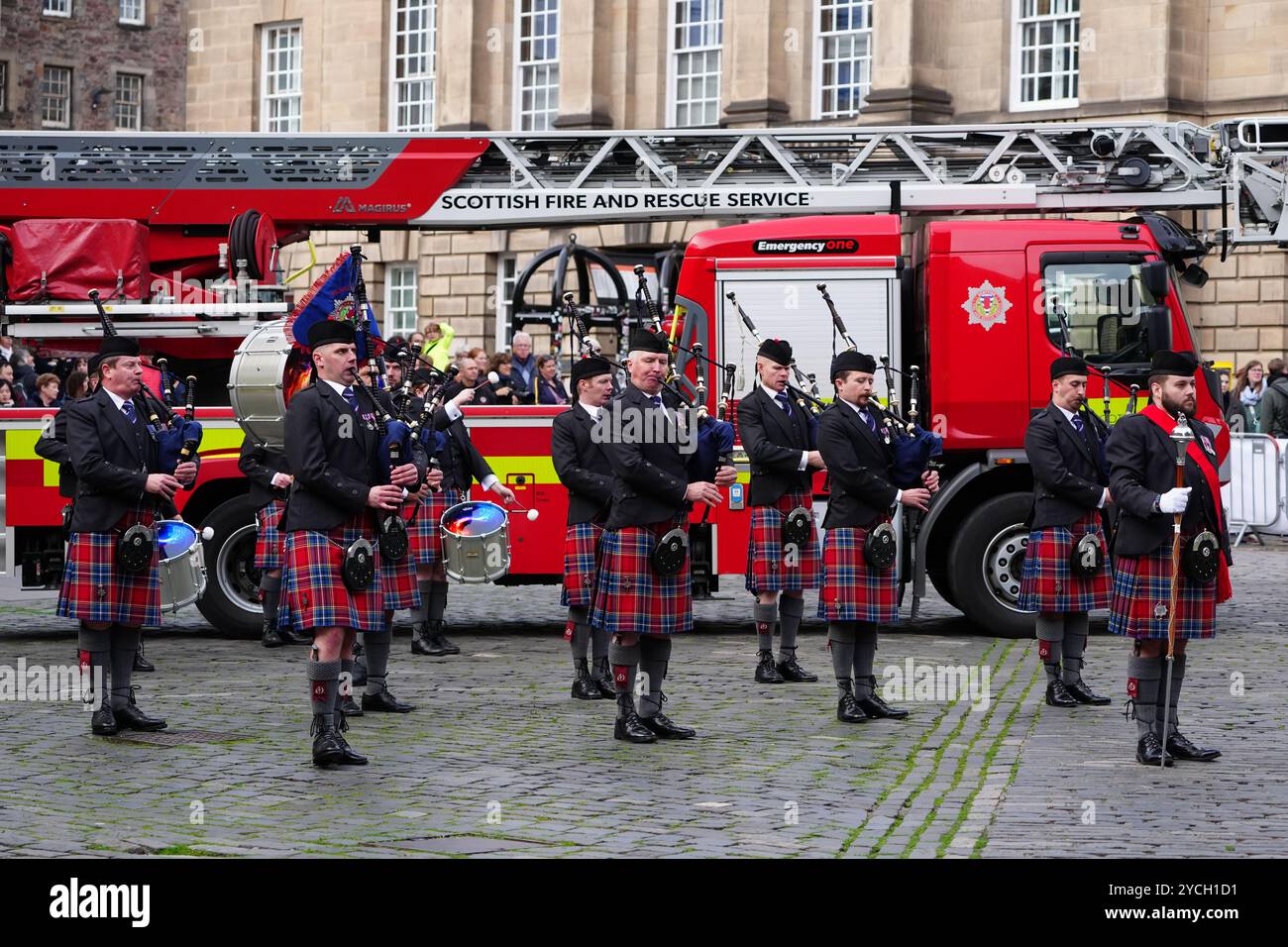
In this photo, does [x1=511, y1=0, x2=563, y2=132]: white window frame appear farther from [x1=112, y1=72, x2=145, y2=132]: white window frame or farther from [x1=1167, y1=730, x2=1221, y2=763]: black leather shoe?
[x1=1167, y1=730, x2=1221, y2=763]: black leather shoe

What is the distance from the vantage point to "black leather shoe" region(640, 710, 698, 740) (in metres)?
10.1

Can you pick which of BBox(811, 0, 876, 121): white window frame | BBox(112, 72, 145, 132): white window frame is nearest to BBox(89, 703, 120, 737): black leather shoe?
BBox(811, 0, 876, 121): white window frame

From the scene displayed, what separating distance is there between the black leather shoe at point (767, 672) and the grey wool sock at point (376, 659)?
2.40 meters

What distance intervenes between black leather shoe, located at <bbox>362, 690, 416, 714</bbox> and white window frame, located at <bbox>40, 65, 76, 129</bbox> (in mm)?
48734

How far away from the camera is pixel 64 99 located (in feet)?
189

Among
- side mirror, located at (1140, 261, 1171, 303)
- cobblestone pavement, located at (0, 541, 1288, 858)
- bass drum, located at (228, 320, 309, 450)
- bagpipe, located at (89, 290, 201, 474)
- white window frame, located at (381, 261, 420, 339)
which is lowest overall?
cobblestone pavement, located at (0, 541, 1288, 858)

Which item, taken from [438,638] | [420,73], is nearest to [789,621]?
[438,638]

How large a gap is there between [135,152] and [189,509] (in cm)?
304

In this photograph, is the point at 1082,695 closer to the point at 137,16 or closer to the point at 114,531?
the point at 114,531

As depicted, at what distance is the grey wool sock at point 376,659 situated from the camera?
11.0m

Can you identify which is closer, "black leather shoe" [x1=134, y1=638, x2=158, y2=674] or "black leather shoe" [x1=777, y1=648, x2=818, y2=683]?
"black leather shoe" [x1=777, y1=648, x2=818, y2=683]

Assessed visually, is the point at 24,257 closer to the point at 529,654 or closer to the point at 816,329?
the point at 529,654

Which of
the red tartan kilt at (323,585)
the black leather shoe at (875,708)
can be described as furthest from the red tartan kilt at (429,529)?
the red tartan kilt at (323,585)

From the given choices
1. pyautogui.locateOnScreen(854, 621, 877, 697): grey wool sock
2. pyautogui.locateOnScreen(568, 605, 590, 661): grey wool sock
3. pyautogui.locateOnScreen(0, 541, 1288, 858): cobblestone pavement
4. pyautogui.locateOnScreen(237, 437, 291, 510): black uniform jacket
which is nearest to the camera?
pyautogui.locateOnScreen(0, 541, 1288, 858): cobblestone pavement
